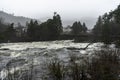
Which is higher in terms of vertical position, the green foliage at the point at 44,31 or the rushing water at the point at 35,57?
the green foliage at the point at 44,31

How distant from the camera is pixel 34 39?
71938 millimetres

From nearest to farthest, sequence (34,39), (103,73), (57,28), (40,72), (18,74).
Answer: (103,73)
(18,74)
(40,72)
(34,39)
(57,28)

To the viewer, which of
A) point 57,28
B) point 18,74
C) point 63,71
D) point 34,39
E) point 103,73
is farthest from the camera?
point 57,28

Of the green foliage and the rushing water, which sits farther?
the green foliage

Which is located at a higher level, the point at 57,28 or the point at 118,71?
the point at 57,28

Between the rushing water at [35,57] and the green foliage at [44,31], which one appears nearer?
the rushing water at [35,57]

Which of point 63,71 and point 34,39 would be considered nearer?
point 63,71

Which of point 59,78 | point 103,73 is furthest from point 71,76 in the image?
point 103,73

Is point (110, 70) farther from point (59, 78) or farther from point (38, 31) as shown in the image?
point (38, 31)

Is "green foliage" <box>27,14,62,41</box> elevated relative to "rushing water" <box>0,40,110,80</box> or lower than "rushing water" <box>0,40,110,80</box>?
elevated

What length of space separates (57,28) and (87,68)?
69.1 meters

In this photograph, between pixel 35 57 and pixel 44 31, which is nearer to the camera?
pixel 35 57

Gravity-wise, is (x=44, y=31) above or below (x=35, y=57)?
above

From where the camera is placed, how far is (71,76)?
10273 mm
